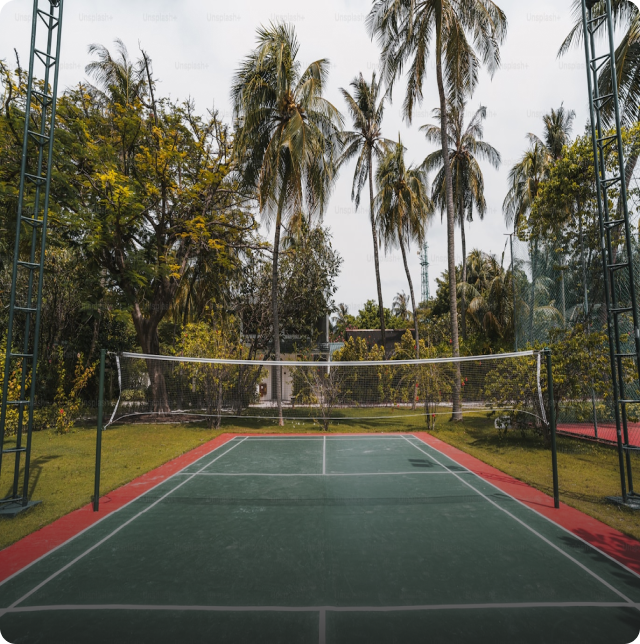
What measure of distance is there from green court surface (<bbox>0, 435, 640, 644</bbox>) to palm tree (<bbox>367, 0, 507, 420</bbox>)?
29.8 feet

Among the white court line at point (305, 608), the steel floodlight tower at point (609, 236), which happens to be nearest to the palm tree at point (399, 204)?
the steel floodlight tower at point (609, 236)

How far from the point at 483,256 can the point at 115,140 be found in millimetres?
27979

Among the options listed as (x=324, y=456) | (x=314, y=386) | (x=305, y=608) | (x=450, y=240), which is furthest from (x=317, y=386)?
(x=305, y=608)

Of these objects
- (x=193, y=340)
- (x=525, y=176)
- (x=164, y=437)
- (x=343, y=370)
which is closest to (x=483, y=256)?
(x=525, y=176)

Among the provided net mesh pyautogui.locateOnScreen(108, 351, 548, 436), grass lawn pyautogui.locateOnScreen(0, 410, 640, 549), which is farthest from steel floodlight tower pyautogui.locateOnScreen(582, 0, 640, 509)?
net mesh pyautogui.locateOnScreen(108, 351, 548, 436)

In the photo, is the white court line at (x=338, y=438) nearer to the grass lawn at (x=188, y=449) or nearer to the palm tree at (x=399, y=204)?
the grass lawn at (x=188, y=449)

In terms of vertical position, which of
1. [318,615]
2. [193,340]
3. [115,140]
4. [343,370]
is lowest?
[318,615]

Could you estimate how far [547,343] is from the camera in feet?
40.1

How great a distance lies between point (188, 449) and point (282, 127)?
12.4 metres

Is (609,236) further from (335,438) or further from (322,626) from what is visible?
(335,438)

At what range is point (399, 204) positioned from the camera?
21.3m

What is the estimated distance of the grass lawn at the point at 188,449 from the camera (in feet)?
23.1

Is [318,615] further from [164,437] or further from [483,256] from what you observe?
[483,256]

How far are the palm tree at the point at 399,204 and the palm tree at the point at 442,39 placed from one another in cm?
509
